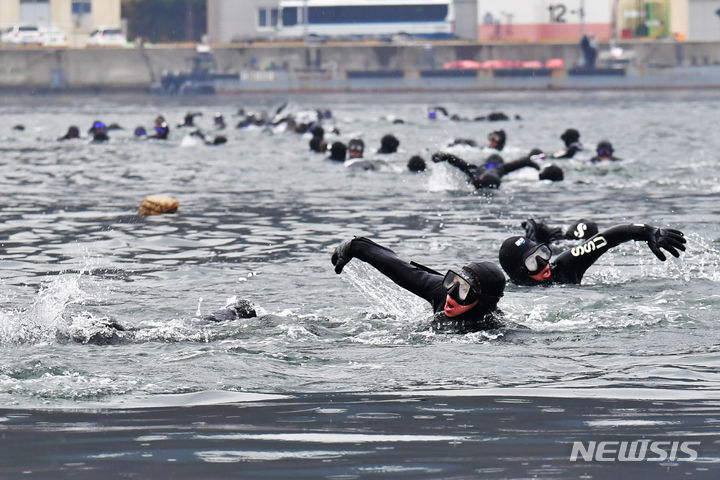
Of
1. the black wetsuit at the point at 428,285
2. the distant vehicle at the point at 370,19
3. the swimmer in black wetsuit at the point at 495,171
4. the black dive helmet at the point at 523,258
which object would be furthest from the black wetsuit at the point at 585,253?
the distant vehicle at the point at 370,19

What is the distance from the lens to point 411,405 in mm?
8797

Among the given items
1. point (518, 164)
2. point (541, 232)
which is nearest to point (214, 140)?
point (518, 164)

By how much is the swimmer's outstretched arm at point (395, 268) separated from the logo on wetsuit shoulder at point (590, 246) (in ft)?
6.42

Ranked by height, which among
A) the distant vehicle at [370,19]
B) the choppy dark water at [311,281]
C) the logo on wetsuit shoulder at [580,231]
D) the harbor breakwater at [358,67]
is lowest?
the choppy dark water at [311,281]

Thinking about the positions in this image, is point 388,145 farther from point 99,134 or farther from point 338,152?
point 99,134

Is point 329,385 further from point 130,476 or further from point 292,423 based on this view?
point 130,476

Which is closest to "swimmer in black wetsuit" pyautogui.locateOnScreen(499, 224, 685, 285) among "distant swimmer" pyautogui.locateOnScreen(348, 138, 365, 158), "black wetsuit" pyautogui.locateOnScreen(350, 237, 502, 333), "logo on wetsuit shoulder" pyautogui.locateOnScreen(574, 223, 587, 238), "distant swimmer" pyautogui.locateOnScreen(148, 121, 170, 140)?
"logo on wetsuit shoulder" pyautogui.locateOnScreen(574, 223, 587, 238)

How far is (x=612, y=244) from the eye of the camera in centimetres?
1249

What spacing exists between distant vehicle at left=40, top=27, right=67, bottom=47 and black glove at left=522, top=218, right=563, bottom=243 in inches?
3294

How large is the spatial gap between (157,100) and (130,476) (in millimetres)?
78626

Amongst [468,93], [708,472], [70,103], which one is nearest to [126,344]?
[708,472]

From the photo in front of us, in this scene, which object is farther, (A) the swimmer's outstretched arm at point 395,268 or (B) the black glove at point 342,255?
(A) the swimmer's outstretched arm at point 395,268

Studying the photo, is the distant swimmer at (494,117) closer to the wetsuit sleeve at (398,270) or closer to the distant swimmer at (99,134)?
the distant swimmer at (99,134)

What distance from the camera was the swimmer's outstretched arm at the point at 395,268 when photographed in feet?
36.8
